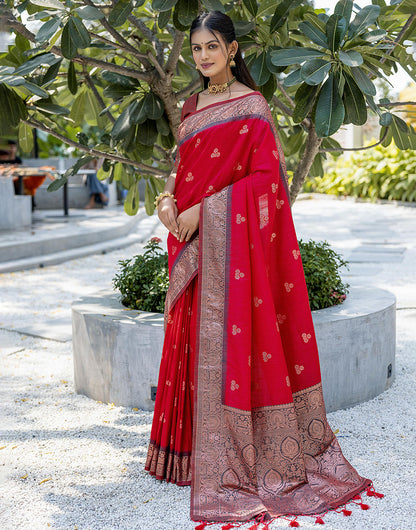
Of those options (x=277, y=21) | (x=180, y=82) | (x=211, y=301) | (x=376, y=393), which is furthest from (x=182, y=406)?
(x=180, y=82)

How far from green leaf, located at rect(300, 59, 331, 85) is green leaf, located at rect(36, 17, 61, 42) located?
0.95 meters

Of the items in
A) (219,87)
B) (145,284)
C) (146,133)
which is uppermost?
(219,87)

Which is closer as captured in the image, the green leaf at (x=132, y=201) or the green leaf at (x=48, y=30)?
the green leaf at (x=48, y=30)

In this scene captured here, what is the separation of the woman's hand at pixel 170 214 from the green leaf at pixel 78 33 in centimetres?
72

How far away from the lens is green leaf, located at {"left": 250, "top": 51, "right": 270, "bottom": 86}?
2855mm

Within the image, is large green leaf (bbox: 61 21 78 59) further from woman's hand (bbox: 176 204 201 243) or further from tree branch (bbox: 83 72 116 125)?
tree branch (bbox: 83 72 116 125)

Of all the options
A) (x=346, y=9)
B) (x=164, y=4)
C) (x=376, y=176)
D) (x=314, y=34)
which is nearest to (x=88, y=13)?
(x=164, y=4)

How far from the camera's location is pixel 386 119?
10.8 feet

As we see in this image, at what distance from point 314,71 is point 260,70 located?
21.5 inches

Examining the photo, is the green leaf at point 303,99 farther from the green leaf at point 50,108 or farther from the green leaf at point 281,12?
the green leaf at point 50,108

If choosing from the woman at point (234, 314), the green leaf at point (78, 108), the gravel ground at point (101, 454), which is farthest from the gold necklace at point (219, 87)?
the green leaf at point (78, 108)

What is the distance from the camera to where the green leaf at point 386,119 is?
3264 mm

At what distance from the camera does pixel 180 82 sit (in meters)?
4.04

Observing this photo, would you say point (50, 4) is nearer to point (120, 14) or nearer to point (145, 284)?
point (120, 14)
